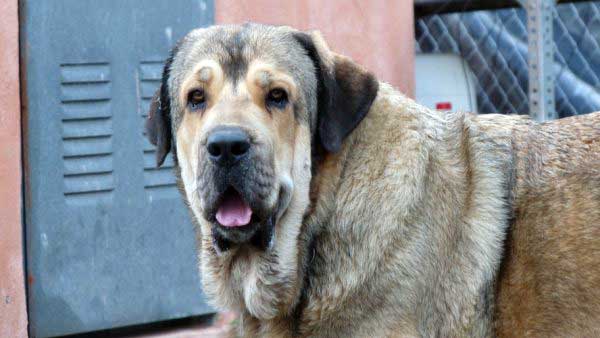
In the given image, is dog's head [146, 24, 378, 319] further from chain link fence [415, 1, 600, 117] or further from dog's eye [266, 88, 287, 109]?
chain link fence [415, 1, 600, 117]

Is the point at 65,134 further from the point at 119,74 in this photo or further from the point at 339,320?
the point at 339,320

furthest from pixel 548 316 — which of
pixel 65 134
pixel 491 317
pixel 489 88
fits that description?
pixel 489 88

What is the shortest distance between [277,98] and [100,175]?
7.01 feet

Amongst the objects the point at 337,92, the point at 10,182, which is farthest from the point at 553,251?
the point at 10,182

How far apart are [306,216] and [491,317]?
770mm

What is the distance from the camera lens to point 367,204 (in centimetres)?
418

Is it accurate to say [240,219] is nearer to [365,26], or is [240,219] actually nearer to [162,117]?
[162,117]

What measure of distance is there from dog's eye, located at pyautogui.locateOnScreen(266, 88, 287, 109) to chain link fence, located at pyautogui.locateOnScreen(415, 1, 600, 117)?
4.38 m

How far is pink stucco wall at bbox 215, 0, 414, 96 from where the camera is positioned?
6.62 m

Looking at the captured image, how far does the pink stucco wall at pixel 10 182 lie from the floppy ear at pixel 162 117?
144cm

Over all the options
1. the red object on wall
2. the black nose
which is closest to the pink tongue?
the black nose

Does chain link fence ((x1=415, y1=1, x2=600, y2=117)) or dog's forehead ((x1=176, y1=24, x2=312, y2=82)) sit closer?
dog's forehead ((x1=176, y1=24, x2=312, y2=82))

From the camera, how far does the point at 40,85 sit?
19.5ft

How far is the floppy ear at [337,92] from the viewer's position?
166 inches
